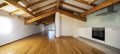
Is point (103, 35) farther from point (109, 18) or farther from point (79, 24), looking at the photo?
point (79, 24)

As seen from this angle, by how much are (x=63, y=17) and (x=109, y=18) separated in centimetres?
457

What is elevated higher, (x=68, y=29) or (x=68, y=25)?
(x=68, y=25)

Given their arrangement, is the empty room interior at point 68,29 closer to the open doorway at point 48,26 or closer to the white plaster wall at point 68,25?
the white plaster wall at point 68,25

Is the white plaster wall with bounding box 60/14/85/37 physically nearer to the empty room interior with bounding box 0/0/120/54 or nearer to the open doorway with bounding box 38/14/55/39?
the empty room interior with bounding box 0/0/120/54

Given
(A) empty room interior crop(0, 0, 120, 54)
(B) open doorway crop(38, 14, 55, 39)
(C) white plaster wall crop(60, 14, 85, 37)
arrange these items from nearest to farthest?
(A) empty room interior crop(0, 0, 120, 54) < (C) white plaster wall crop(60, 14, 85, 37) < (B) open doorway crop(38, 14, 55, 39)

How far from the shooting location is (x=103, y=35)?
178 inches

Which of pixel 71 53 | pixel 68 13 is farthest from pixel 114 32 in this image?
pixel 68 13

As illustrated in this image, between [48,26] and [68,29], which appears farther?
[48,26]

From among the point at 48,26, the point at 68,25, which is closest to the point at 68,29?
the point at 68,25

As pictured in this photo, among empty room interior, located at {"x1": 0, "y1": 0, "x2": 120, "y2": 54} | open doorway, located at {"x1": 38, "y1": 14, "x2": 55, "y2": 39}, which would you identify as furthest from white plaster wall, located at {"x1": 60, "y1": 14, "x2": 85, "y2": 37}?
open doorway, located at {"x1": 38, "y1": 14, "x2": 55, "y2": 39}

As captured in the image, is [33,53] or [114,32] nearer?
[33,53]

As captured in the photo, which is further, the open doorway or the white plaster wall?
the open doorway

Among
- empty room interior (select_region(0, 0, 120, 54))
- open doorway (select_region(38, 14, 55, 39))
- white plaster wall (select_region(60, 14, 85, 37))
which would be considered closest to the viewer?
empty room interior (select_region(0, 0, 120, 54))

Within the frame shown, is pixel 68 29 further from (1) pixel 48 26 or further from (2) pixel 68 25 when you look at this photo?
(1) pixel 48 26
